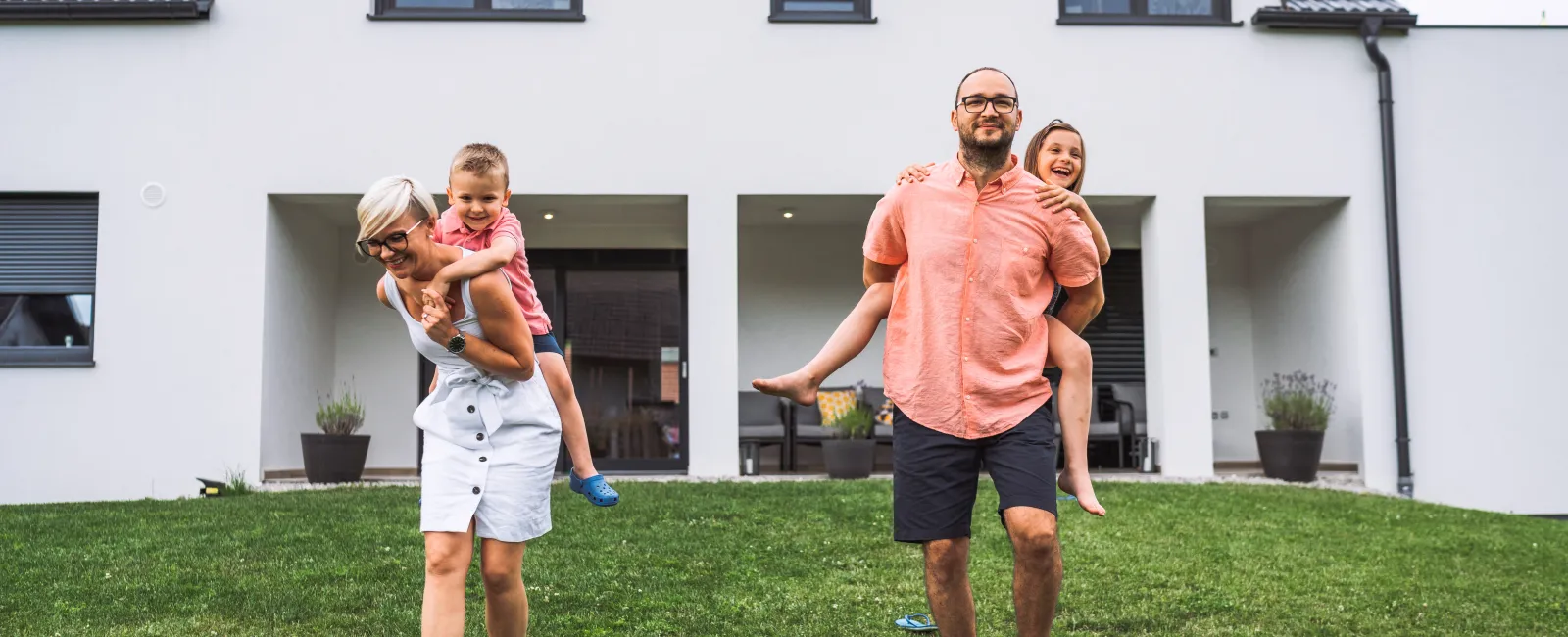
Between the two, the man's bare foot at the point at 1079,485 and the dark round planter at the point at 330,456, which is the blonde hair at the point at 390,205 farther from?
the dark round planter at the point at 330,456

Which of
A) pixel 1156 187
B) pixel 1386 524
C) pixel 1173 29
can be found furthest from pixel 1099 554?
pixel 1173 29

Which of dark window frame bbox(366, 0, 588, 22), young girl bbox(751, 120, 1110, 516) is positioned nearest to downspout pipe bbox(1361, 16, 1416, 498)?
dark window frame bbox(366, 0, 588, 22)

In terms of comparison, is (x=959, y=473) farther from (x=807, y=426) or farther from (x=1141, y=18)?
(x=1141, y=18)

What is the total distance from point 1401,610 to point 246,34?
963cm

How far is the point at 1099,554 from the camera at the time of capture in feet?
22.0

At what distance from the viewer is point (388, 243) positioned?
303cm

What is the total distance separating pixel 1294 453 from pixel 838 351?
8.35m

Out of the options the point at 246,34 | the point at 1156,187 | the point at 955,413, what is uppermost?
the point at 246,34

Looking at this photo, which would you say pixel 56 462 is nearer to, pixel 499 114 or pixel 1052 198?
pixel 499 114

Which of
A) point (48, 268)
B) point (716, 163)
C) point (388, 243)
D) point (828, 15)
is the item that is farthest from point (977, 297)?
point (48, 268)

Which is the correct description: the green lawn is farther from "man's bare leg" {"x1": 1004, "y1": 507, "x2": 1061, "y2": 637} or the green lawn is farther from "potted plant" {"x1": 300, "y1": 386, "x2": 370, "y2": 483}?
"man's bare leg" {"x1": 1004, "y1": 507, "x2": 1061, "y2": 637}

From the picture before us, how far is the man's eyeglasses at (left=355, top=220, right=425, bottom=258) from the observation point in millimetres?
3001

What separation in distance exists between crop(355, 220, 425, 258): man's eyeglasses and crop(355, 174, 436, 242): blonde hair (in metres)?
0.02

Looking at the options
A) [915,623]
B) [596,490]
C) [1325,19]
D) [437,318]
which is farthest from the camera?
[1325,19]
